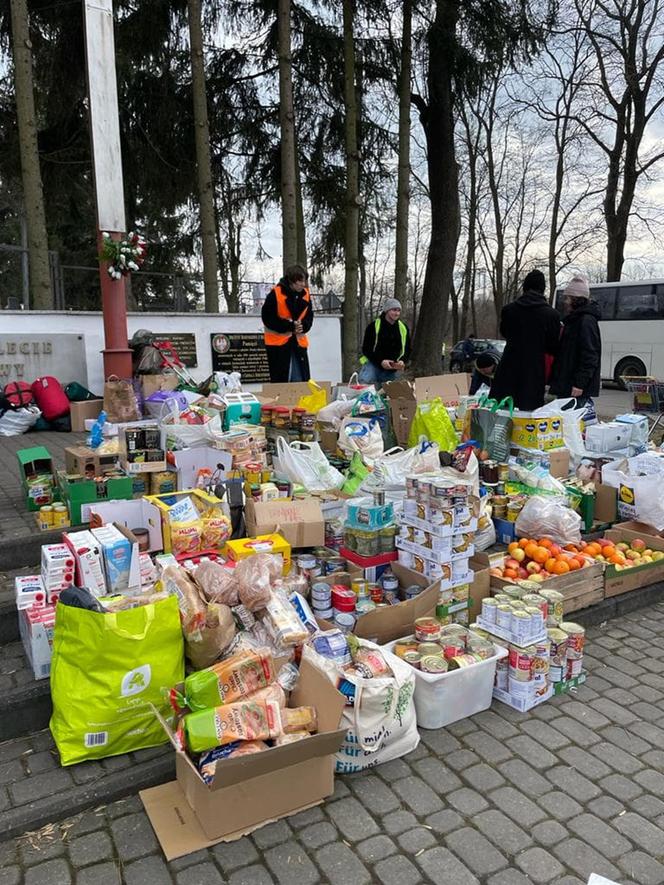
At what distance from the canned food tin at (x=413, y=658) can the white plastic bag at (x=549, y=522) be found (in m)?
1.86

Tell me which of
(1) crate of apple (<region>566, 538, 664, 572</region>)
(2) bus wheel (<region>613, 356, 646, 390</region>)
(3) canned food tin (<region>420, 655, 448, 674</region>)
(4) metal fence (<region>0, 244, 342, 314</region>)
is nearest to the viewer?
(3) canned food tin (<region>420, 655, 448, 674</region>)

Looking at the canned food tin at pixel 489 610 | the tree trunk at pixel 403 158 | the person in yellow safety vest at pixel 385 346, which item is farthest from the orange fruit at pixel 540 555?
the tree trunk at pixel 403 158

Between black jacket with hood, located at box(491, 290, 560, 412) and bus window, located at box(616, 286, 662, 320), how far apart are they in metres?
13.2

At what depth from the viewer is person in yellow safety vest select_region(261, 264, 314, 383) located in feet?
23.5

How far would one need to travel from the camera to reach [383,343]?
7527 millimetres

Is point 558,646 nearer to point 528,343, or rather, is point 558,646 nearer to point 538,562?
point 538,562

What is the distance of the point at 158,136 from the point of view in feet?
40.1

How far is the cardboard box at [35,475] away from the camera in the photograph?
4.84m

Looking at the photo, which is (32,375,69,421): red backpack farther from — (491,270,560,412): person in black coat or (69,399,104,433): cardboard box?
(491,270,560,412): person in black coat

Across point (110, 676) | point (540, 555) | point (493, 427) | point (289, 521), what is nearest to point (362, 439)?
point (493, 427)

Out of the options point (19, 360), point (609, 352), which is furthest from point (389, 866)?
point (609, 352)

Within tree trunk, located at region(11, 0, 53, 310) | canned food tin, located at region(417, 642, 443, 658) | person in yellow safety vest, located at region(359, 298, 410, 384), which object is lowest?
canned food tin, located at region(417, 642, 443, 658)

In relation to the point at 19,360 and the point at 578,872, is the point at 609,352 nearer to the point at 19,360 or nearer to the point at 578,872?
the point at 19,360

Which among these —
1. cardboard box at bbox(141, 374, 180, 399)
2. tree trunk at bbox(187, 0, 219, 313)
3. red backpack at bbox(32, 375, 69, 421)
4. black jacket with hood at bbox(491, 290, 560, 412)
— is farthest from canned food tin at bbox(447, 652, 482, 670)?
tree trunk at bbox(187, 0, 219, 313)
